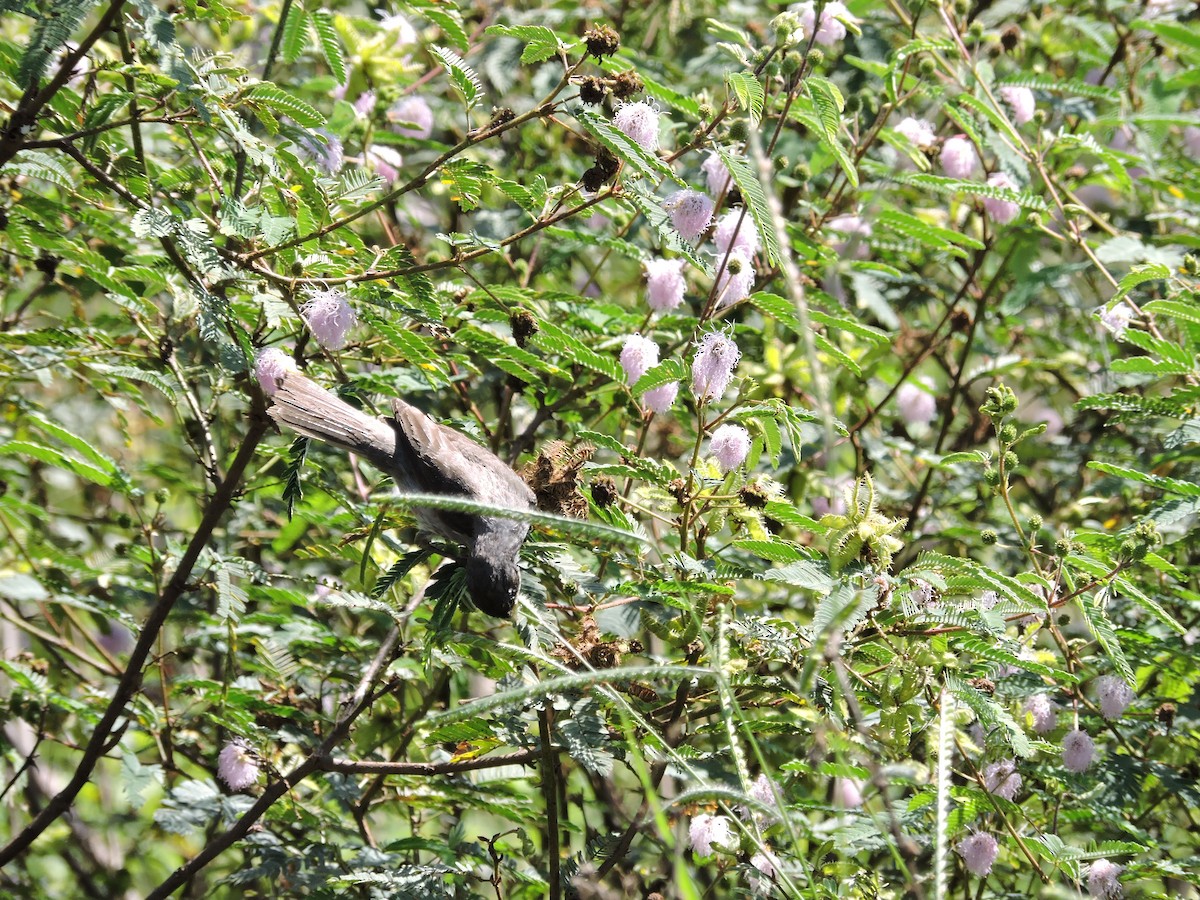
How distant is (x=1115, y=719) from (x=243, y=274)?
242 cm

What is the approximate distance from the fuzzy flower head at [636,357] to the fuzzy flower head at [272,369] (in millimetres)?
783

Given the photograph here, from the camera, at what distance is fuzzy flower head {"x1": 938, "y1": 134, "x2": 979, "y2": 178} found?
12.3 feet

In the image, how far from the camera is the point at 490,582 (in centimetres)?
229

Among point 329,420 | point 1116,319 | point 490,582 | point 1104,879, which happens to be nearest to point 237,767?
point 329,420

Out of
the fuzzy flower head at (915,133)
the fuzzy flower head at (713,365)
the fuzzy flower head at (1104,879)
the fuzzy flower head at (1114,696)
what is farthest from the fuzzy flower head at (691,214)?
the fuzzy flower head at (1104,879)

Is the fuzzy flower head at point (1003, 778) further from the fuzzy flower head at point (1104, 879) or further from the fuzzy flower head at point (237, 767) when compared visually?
the fuzzy flower head at point (237, 767)

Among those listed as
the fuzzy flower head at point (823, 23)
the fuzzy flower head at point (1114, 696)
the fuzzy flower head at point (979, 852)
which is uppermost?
the fuzzy flower head at point (823, 23)

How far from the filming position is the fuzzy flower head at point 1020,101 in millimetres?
3723

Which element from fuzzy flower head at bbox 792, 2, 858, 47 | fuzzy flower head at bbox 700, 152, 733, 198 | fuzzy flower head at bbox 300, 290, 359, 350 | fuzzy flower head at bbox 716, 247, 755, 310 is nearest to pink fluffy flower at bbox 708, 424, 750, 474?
fuzzy flower head at bbox 716, 247, 755, 310

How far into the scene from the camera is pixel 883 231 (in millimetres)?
3684

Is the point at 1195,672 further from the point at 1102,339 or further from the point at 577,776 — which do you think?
the point at 577,776

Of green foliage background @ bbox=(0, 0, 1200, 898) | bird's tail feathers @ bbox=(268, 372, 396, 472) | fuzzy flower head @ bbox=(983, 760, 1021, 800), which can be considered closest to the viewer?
green foliage background @ bbox=(0, 0, 1200, 898)

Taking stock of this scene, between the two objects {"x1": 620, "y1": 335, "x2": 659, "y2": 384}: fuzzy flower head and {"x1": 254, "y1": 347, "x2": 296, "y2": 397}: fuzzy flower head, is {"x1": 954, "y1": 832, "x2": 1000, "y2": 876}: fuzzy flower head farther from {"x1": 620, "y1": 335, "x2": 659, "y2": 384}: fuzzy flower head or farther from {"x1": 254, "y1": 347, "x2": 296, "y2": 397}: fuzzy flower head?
{"x1": 254, "y1": 347, "x2": 296, "y2": 397}: fuzzy flower head

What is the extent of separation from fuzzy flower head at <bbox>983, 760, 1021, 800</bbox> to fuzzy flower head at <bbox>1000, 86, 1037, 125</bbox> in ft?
6.94
